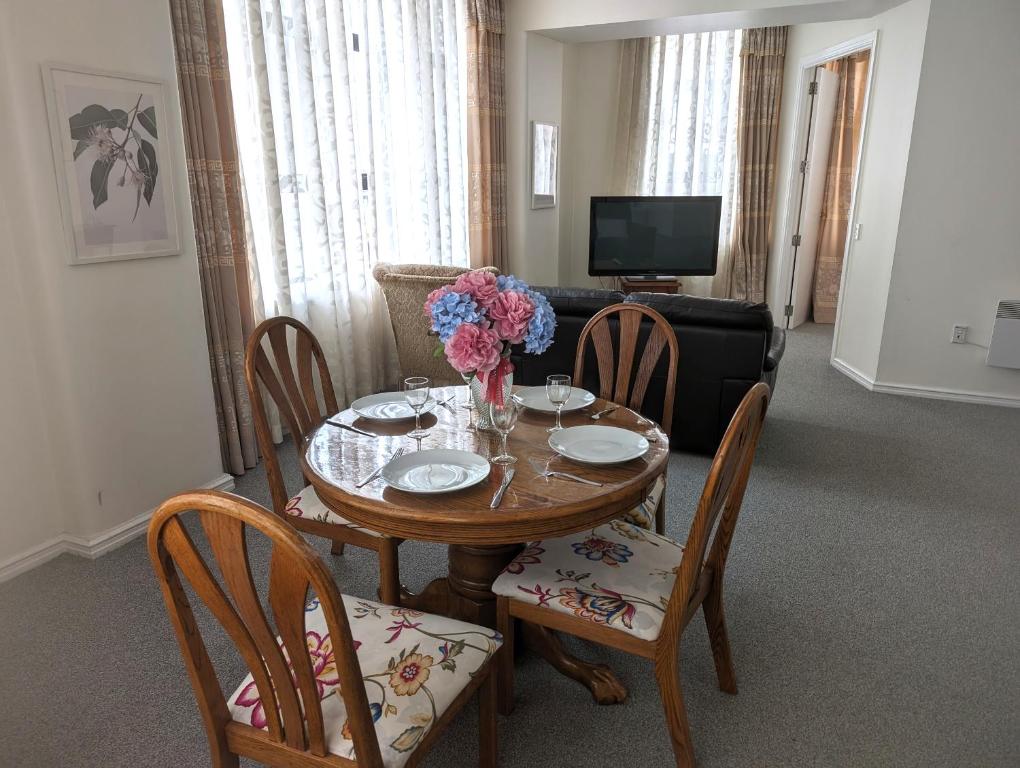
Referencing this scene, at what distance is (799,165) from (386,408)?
5.43 meters

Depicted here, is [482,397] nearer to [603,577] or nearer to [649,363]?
[603,577]

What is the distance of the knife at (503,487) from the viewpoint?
1.60 meters

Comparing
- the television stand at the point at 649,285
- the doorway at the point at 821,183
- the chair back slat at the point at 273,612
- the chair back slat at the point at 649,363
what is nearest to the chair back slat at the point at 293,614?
the chair back slat at the point at 273,612

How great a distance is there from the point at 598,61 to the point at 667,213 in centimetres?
168

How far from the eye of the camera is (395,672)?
4.62 ft

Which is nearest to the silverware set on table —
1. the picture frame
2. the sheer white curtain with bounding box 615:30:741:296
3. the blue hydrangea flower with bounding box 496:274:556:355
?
the blue hydrangea flower with bounding box 496:274:556:355

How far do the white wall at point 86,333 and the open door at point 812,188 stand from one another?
208 inches

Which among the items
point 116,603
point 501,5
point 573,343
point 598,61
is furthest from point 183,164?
point 598,61

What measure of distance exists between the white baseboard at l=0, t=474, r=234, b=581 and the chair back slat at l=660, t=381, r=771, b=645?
6.07ft

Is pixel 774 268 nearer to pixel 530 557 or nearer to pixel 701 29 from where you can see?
pixel 701 29

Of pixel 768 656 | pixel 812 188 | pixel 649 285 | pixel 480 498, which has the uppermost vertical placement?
pixel 812 188

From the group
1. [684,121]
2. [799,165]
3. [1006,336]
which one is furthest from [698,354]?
[684,121]

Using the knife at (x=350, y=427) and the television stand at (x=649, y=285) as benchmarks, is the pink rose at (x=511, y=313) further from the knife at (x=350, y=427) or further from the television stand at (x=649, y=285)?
the television stand at (x=649, y=285)

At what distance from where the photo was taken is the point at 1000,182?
4.33 metres
